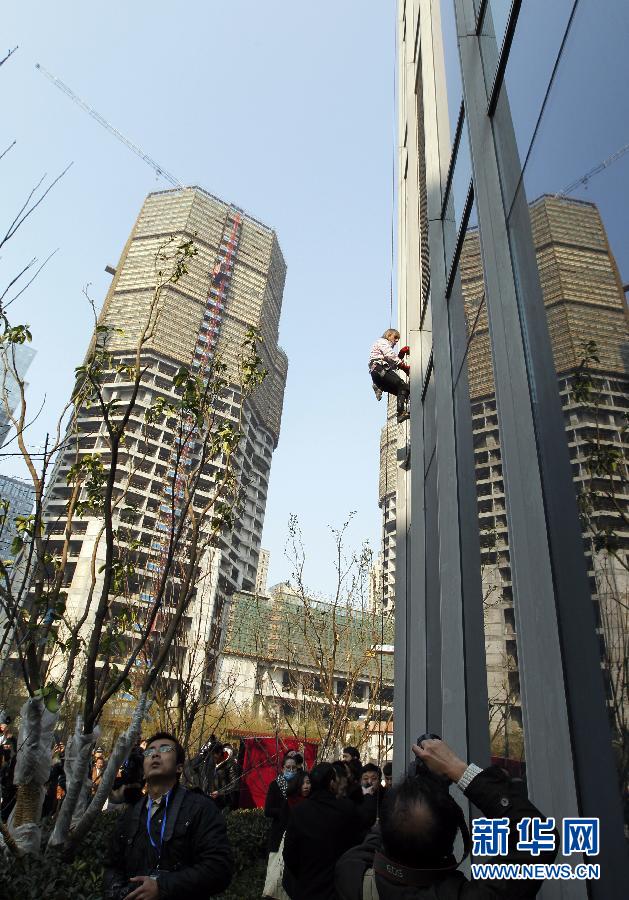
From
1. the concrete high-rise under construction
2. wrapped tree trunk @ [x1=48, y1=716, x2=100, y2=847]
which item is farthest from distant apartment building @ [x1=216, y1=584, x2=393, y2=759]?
the concrete high-rise under construction

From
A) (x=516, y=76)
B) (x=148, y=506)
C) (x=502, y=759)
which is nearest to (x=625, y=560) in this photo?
(x=502, y=759)

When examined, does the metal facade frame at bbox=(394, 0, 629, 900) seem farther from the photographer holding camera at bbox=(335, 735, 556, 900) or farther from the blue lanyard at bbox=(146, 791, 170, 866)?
the blue lanyard at bbox=(146, 791, 170, 866)

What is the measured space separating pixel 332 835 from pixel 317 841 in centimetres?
11

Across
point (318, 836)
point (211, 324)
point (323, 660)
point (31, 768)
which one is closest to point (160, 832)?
point (31, 768)

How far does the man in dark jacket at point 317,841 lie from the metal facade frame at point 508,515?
100 centimetres

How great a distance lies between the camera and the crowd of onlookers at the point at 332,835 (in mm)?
1651

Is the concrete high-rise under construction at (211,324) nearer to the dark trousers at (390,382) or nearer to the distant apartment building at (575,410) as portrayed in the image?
the dark trousers at (390,382)

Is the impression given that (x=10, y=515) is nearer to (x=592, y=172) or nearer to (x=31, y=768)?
(x=31, y=768)

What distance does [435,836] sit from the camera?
168 cm

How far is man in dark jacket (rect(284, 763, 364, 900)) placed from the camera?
158 inches

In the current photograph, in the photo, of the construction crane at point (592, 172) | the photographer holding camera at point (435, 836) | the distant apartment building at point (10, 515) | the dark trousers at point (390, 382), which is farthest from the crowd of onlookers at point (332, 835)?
the dark trousers at point (390, 382)

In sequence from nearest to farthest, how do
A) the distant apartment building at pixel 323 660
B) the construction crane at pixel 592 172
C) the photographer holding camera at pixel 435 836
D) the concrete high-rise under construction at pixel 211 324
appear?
the photographer holding camera at pixel 435 836 → the construction crane at pixel 592 172 → the distant apartment building at pixel 323 660 → the concrete high-rise under construction at pixel 211 324

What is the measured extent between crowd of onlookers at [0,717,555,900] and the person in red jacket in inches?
Result: 201

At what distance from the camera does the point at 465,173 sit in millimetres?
5418
